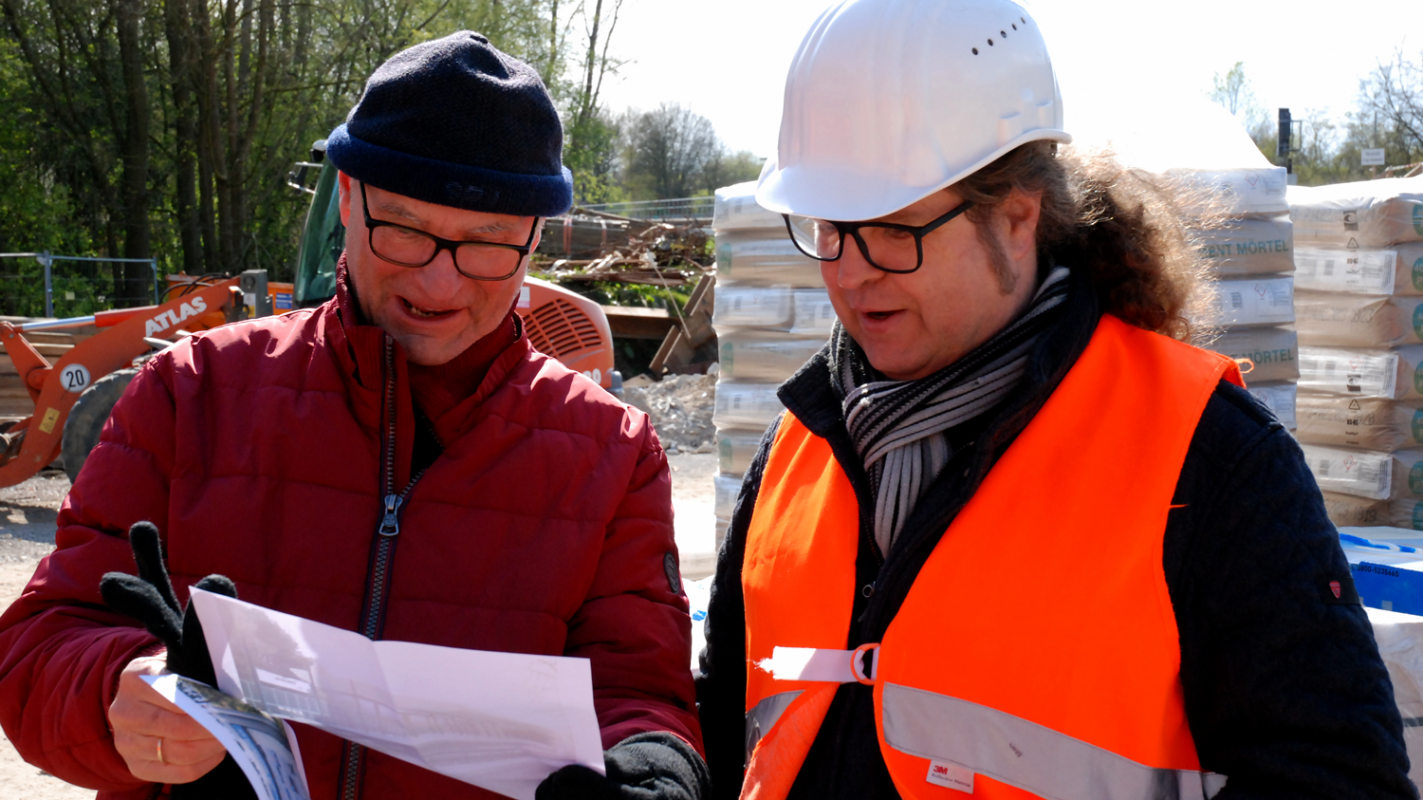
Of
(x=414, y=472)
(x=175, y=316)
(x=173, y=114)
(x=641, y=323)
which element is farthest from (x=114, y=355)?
(x=173, y=114)

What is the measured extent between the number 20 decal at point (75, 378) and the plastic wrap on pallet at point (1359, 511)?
8276 mm

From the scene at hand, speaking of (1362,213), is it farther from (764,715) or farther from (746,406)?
(764,715)

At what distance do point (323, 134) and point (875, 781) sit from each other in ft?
69.8

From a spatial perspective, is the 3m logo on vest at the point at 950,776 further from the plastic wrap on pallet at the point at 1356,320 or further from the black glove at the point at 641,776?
the plastic wrap on pallet at the point at 1356,320

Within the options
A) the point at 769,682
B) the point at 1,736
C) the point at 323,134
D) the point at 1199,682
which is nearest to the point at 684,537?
the point at 1,736

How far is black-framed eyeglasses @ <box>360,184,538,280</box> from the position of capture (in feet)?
5.63

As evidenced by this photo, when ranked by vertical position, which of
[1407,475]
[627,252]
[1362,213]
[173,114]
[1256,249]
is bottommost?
[1407,475]

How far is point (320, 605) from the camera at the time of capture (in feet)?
5.16

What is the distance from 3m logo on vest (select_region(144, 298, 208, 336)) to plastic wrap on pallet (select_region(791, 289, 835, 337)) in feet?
17.4

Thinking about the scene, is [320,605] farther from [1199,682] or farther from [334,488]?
[1199,682]

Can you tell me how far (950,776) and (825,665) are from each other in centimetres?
23

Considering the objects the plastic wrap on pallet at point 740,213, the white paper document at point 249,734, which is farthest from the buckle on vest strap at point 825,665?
the plastic wrap on pallet at point 740,213

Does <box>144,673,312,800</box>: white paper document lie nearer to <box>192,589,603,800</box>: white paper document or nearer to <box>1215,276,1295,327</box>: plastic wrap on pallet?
<box>192,589,603,800</box>: white paper document

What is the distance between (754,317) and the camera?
603cm
